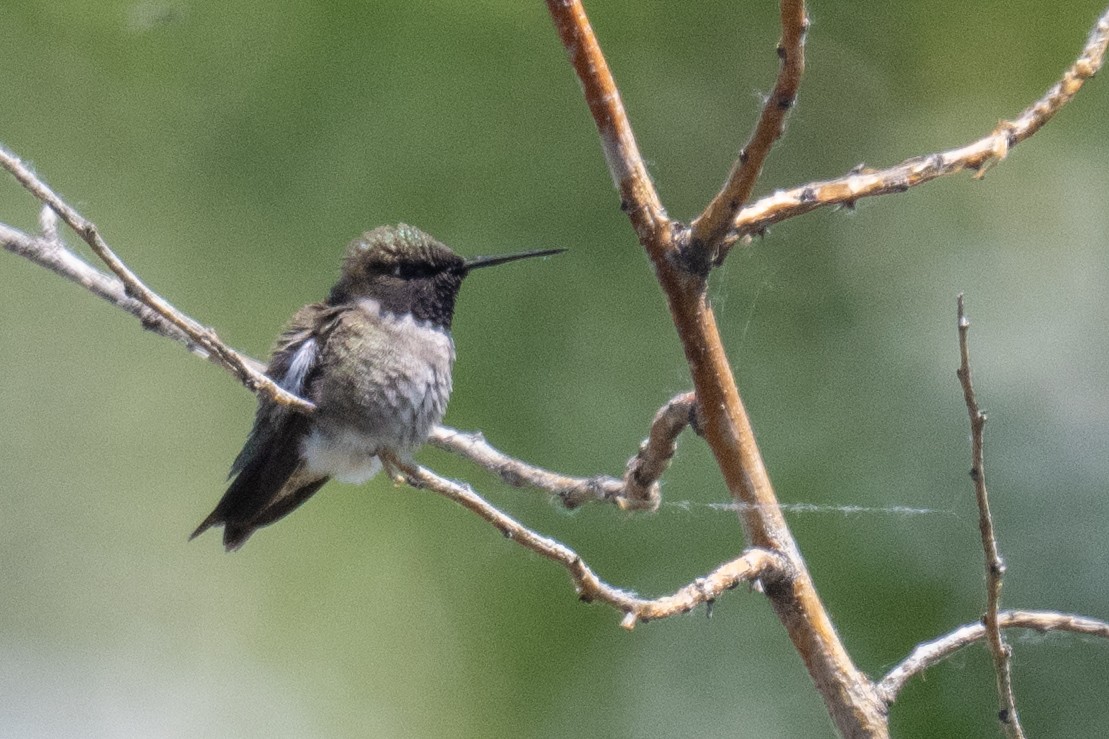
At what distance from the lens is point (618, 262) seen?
5.10m

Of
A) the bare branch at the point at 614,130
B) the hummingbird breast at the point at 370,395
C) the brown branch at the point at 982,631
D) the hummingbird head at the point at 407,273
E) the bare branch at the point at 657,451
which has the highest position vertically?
the hummingbird head at the point at 407,273

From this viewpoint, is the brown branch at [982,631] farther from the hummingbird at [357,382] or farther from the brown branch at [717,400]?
the hummingbird at [357,382]

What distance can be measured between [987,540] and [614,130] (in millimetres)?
765

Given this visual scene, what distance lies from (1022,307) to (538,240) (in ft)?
7.32

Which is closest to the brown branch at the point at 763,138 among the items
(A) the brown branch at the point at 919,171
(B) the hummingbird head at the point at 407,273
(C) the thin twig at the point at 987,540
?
(A) the brown branch at the point at 919,171

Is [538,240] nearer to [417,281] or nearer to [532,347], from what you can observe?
[532,347]

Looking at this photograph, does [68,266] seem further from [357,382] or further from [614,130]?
[614,130]

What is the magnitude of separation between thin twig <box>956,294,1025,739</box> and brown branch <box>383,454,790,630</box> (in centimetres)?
30

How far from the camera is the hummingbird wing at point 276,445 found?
3010mm

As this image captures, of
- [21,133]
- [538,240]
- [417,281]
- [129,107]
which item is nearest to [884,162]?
[538,240]

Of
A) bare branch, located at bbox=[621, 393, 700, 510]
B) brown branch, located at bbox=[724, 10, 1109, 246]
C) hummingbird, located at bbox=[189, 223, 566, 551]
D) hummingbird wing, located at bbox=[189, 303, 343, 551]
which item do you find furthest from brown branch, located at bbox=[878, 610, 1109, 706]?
hummingbird wing, located at bbox=[189, 303, 343, 551]

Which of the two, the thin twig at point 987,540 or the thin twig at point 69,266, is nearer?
the thin twig at point 987,540

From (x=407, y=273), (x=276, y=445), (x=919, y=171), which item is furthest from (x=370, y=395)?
(x=919, y=171)

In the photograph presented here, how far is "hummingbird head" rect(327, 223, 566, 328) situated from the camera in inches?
126
